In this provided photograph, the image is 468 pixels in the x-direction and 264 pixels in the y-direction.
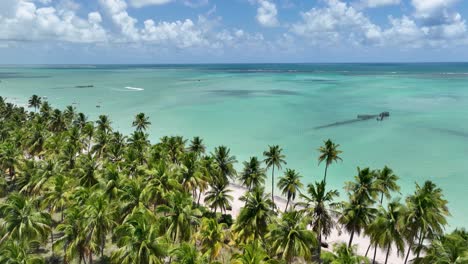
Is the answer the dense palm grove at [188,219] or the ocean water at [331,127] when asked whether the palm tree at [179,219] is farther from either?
the ocean water at [331,127]

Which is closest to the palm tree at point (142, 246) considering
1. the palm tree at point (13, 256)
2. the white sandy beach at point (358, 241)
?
the palm tree at point (13, 256)

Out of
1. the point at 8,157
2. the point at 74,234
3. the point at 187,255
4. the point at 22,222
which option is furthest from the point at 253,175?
the point at 8,157

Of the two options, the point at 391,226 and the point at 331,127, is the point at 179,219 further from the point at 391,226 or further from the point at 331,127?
the point at 331,127

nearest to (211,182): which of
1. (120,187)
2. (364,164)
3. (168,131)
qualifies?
(120,187)

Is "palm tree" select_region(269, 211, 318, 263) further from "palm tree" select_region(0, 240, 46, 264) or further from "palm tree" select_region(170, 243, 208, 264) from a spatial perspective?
"palm tree" select_region(0, 240, 46, 264)

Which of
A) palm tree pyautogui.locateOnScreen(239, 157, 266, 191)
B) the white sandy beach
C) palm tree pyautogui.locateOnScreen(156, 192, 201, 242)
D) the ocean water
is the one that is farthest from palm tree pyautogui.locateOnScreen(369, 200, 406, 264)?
the ocean water
